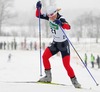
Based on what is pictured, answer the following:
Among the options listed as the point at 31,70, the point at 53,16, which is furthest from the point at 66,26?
the point at 31,70

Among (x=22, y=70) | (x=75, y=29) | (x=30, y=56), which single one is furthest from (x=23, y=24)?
(x=22, y=70)

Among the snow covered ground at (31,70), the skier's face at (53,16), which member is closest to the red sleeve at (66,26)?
the skier's face at (53,16)

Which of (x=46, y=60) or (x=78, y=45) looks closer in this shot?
(x=46, y=60)

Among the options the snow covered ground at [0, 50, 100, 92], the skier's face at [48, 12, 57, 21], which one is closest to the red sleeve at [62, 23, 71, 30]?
the skier's face at [48, 12, 57, 21]

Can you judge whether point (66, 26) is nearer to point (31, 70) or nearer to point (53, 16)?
point (53, 16)

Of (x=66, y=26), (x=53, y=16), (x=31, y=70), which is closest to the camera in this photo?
(x=66, y=26)

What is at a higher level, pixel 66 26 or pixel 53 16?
pixel 53 16

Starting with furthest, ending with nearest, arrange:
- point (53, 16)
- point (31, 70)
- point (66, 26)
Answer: point (31, 70) → point (53, 16) → point (66, 26)

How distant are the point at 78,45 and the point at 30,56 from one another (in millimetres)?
17738

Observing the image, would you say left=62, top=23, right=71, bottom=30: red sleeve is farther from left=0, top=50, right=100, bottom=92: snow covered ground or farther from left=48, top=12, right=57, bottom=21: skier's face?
left=0, top=50, right=100, bottom=92: snow covered ground

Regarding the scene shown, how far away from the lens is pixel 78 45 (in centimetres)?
5338

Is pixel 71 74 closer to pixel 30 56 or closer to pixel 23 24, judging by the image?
pixel 30 56

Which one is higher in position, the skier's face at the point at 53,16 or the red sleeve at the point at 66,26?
the skier's face at the point at 53,16

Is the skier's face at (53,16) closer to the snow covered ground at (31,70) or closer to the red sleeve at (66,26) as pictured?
the red sleeve at (66,26)
